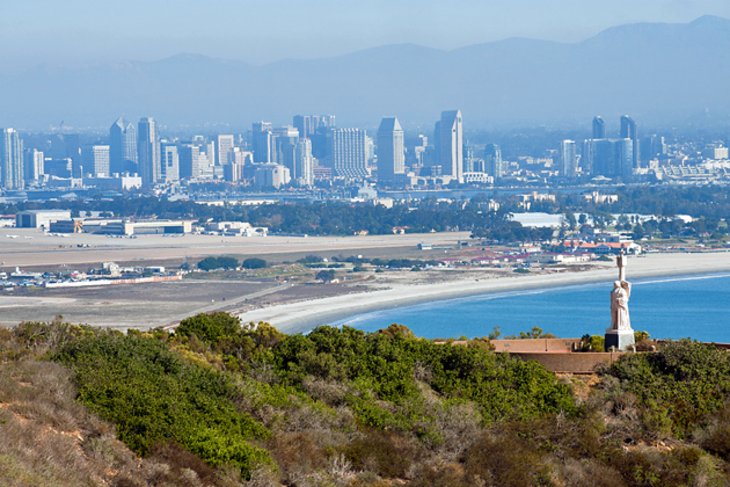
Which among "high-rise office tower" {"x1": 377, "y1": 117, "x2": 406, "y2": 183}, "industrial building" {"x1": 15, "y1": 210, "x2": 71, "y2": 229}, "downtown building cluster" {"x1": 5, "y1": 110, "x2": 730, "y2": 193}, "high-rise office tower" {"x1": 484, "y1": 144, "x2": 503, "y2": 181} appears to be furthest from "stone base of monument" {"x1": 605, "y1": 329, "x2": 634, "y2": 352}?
"high-rise office tower" {"x1": 484, "y1": 144, "x2": 503, "y2": 181}

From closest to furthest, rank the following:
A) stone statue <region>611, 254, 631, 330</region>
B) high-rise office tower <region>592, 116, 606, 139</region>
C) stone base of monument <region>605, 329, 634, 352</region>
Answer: stone statue <region>611, 254, 631, 330</region>
stone base of monument <region>605, 329, 634, 352</region>
high-rise office tower <region>592, 116, 606, 139</region>

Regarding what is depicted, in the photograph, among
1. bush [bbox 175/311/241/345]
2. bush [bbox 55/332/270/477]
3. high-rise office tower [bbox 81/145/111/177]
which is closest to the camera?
bush [bbox 55/332/270/477]

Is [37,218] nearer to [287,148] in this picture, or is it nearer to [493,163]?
[287,148]

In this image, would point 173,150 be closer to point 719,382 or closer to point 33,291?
point 33,291

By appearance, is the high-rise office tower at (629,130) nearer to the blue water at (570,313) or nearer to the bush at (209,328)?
the blue water at (570,313)

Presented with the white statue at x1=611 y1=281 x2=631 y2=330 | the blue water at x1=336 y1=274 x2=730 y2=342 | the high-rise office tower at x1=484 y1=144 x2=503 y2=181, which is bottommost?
the blue water at x1=336 y1=274 x2=730 y2=342

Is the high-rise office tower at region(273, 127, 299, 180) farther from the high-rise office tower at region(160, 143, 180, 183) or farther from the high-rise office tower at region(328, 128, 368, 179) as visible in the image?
the high-rise office tower at region(160, 143, 180, 183)

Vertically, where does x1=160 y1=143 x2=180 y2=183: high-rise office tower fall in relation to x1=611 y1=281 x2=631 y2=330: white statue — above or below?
above
